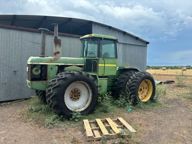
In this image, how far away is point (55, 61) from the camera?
27.6ft

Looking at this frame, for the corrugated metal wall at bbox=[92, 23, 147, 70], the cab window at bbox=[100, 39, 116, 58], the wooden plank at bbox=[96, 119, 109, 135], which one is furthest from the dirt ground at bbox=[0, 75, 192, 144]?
the corrugated metal wall at bbox=[92, 23, 147, 70]

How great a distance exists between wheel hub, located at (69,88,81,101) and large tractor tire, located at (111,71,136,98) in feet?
6.64

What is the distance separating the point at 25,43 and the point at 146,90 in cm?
551

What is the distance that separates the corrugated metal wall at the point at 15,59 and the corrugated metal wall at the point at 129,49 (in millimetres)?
4362

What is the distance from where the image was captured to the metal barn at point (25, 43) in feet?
36.5

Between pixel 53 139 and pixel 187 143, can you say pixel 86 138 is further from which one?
pixel 187 143

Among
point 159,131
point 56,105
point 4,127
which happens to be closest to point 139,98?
point 159,131

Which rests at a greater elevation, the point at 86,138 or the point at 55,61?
the point at 55,61

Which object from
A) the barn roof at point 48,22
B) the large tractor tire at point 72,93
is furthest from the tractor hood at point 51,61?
the barn roof at point 48,22

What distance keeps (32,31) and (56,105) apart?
5515 mm

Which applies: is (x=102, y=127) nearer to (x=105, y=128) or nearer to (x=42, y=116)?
(x=105, y=128)

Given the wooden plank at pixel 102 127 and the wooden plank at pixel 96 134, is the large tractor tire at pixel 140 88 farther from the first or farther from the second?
the wooden plank at pixel 96 134

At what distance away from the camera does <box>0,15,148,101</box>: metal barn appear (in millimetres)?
11133

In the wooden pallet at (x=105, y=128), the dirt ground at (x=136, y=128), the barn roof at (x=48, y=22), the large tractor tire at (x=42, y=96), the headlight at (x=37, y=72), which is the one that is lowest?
the dirt ground at (x=136, y=128)
